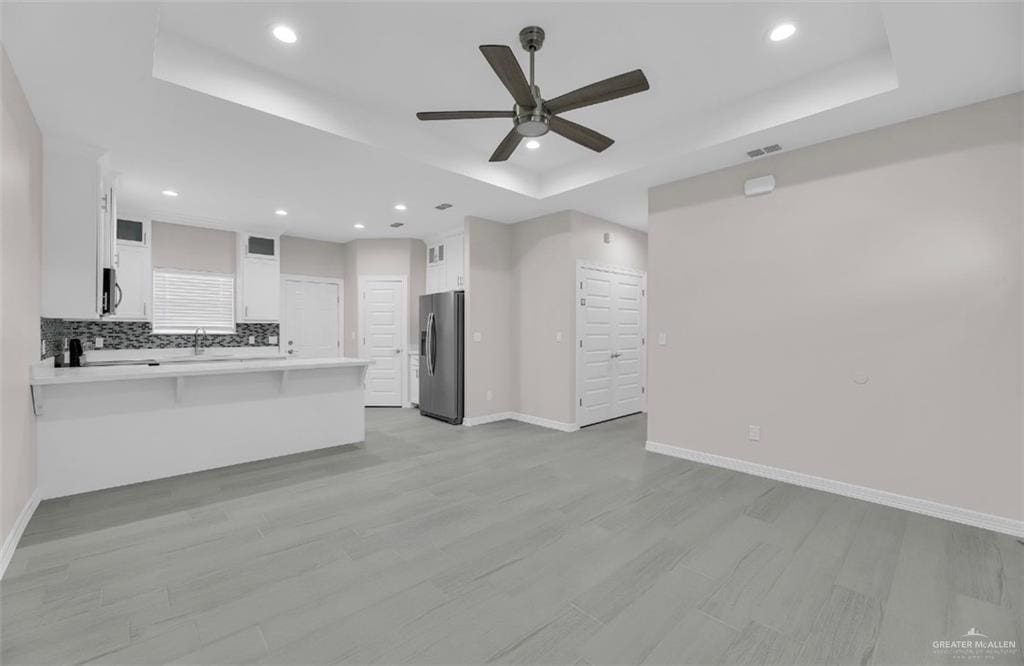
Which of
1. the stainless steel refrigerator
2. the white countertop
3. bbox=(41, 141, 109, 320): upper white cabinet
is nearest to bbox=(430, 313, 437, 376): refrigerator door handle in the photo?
the stainless steel refrigerator

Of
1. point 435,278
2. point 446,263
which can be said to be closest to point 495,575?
point 446,263

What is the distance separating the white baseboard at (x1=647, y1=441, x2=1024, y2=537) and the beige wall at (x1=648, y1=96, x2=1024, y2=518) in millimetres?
52

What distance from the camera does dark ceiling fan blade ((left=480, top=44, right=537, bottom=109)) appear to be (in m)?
2.06

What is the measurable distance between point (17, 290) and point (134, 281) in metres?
3.44

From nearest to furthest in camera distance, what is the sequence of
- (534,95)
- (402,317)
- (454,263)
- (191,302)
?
(534,95)
(191,302)
(454,263)
(402,317)

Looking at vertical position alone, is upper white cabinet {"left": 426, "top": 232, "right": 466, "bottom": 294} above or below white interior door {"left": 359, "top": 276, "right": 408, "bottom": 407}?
above

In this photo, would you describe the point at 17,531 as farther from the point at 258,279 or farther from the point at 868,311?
the point at 868,311

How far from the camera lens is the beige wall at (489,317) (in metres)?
5.68

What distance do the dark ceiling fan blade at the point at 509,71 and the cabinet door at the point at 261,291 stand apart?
17.6ft

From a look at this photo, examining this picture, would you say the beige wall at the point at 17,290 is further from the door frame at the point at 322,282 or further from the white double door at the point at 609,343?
the white double door at the point at 609,343

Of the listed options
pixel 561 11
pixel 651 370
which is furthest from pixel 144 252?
pixel 651 370

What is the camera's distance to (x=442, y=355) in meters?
5.90

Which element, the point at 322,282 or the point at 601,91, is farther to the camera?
the point at 322,282

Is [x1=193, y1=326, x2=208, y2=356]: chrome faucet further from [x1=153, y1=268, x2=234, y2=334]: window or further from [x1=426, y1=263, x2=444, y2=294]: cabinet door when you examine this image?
[x1=426, y1=263, x2=444, y2=294]: cabinet door
